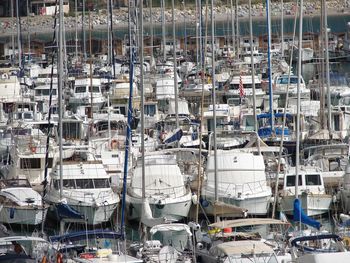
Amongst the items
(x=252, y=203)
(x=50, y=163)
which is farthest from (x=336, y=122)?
(x=50, y=163)

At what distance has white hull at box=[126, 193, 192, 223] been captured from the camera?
102 ft

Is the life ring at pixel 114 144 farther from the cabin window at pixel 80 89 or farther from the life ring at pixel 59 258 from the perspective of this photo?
the life ring at pixel 59 258

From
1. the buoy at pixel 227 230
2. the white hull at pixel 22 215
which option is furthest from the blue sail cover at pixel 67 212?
the buoy at pixel 227 230

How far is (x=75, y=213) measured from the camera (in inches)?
1222

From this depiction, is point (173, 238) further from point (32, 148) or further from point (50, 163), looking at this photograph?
point (32, 148)

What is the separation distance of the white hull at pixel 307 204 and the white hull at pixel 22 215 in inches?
213

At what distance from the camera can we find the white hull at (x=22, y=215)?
3128 centimetres

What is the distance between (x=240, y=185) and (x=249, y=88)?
17.5 meters

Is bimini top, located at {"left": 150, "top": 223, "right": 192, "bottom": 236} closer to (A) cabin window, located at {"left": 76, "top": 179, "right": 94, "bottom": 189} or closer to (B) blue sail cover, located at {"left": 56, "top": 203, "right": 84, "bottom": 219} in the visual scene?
(B) blue sail cover, located at {"left": 56, "top": 203, "right": 84, "bottom": 219}

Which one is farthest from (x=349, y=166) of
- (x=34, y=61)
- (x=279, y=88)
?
(x=34, y=61)

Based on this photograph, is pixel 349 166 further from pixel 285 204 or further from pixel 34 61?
pixel 34 61

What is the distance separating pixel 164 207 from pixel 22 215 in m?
3.16

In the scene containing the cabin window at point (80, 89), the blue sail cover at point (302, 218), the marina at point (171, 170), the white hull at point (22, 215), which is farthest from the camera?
the cabin window at point (80, 89)

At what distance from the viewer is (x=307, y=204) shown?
31875mm
